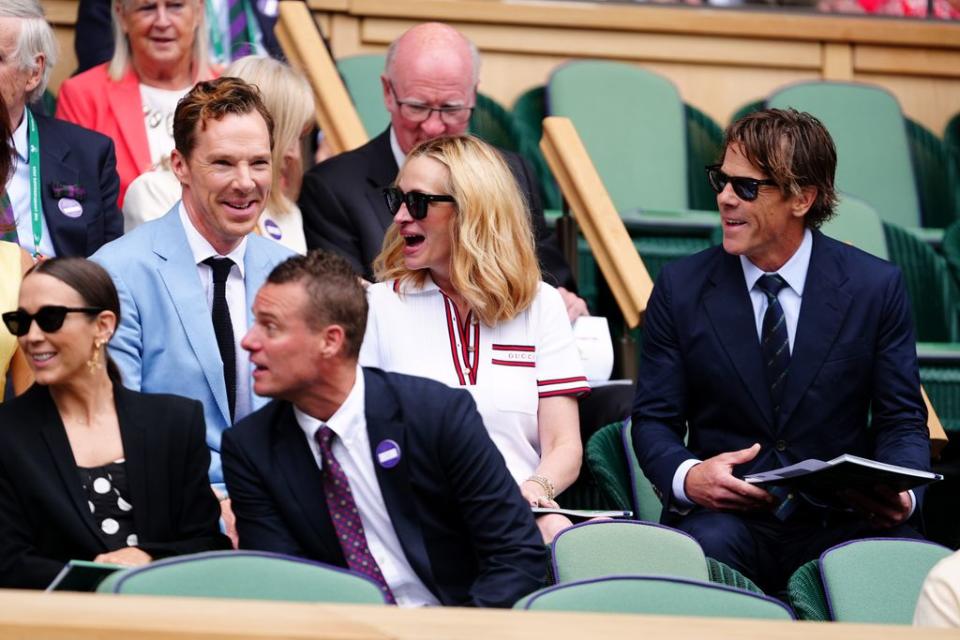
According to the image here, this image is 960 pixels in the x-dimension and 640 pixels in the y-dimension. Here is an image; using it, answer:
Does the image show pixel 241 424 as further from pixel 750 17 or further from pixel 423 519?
pixel 750 17

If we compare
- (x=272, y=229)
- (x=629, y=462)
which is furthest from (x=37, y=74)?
(x=629, y=462)

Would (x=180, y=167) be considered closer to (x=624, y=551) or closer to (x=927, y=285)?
(x=624, y=551)

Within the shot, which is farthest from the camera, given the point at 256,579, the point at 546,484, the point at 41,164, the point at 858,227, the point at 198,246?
the point at 858,227

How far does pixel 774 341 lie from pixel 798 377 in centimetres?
11

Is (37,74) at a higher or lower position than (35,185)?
higher

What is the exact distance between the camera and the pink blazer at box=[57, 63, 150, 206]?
477 cm

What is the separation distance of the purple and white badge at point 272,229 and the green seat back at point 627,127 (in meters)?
1.82

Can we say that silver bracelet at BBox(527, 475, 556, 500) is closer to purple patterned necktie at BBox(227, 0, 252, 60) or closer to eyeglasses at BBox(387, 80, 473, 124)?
eyeglasses at BBox(387, 80, 473, 124)

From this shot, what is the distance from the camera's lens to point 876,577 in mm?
3381

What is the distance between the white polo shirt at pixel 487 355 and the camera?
3.80m

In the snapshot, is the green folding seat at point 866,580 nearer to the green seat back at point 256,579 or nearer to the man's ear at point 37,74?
the green seat back at point 256,579

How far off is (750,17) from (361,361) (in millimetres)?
3324

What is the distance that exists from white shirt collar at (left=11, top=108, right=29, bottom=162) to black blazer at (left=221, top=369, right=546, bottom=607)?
53.4 inches

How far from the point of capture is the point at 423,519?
10.4 feet
